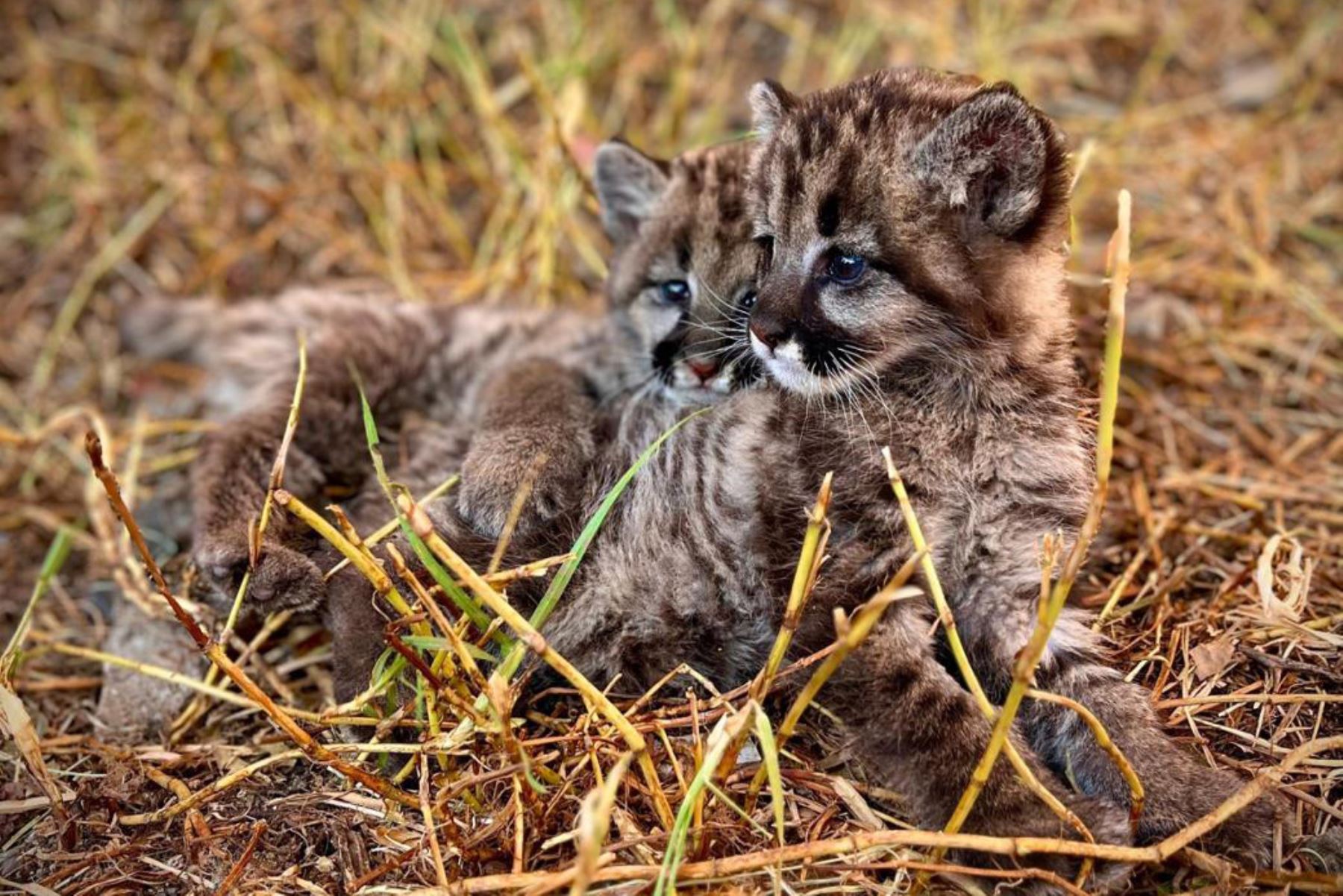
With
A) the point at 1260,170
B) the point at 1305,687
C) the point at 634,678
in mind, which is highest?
the point at 1260,170

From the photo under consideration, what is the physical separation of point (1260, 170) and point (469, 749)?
14.2 ft

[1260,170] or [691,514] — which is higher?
[1260,170]

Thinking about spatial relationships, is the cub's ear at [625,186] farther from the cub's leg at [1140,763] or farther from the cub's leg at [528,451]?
the cub's leg at [1140,763]

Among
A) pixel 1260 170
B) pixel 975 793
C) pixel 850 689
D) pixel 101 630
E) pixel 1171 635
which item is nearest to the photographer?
pixel 975 793

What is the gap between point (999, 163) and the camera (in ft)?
9.65

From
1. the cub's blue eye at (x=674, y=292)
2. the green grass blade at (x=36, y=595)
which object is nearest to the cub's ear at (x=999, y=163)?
the cub's blue eye at (x=674, y=292)

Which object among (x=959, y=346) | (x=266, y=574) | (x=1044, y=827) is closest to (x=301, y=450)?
(x=266, y=574)

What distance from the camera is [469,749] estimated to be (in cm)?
305

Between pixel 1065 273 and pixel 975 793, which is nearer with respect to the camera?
pixel 975 793

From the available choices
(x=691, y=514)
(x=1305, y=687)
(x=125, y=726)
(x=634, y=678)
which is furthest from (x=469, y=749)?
(x=1305, y=687)

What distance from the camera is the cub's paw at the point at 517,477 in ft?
11.0

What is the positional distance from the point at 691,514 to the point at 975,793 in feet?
3.53

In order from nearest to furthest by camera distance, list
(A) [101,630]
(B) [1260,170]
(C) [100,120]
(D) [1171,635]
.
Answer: (D) [1171,635]
(A) [101,630]
(B) [1260,170]
(C) [100,120]

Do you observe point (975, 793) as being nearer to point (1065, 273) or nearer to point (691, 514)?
point (691, 514)
